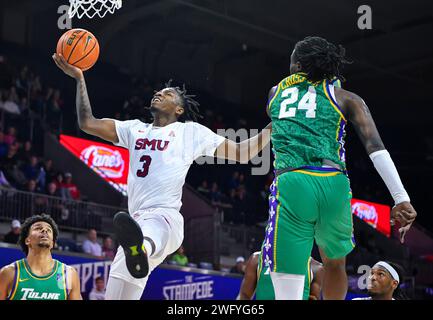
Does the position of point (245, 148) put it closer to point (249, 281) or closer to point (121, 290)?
point (249, 281)

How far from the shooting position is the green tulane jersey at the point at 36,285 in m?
5.83

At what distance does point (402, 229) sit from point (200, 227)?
1140 cm

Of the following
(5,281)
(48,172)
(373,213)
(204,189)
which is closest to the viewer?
(5,281)

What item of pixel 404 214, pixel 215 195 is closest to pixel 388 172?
pixel 404 214

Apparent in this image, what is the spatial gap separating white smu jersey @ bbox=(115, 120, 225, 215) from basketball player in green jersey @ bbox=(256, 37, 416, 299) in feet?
4.17

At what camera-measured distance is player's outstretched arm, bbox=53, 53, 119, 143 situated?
5621 millimetres

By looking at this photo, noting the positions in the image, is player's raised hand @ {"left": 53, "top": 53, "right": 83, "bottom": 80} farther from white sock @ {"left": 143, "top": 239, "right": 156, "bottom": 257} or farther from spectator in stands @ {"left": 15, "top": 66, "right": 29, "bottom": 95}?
spectator in stands @ {"left": 15, "top": 66, "right": 29, "bottom": 95}

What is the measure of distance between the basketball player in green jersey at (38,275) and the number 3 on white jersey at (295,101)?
250 cm

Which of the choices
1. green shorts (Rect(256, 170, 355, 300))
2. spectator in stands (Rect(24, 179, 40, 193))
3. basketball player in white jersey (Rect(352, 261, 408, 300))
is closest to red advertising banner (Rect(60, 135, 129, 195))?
spectator in stands (Rect(24, 179, 40, 193))

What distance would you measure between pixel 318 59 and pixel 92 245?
8.68 m

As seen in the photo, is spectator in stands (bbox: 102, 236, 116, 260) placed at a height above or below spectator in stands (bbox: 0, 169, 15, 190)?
below

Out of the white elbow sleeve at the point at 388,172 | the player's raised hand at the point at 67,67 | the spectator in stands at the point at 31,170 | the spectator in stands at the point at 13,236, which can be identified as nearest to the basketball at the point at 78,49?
the player's raised hand at the point at 67,67

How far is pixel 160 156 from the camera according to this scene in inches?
219

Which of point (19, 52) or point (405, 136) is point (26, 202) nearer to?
point (19, 52)
